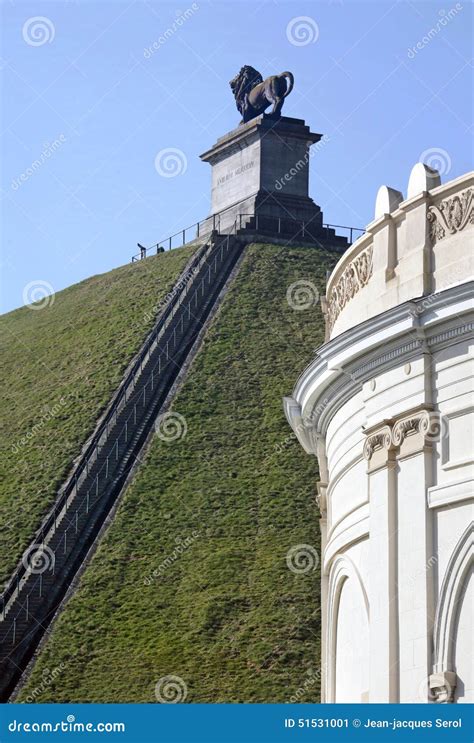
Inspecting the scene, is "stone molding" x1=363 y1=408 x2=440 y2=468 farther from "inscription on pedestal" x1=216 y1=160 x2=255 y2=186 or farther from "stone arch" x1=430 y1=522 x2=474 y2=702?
"inscription on pedestal" x1=216 y1=160 x2=255 y2=186

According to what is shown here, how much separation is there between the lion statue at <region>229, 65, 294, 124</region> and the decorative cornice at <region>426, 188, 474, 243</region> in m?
57.8

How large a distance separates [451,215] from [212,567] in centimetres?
2633

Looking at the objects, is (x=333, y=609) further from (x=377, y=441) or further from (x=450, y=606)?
(x=450, y=606)

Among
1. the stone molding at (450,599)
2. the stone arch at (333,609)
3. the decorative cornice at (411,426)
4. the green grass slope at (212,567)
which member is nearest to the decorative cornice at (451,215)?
the decorative cornice at (411,426)

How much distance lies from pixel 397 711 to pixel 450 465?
13.7 feet

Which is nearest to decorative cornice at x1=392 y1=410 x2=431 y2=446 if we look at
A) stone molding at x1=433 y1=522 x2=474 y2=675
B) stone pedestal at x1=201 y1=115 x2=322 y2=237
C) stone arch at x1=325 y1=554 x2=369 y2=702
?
stone molding at x1=433 y1=522 x2=474 y2=675

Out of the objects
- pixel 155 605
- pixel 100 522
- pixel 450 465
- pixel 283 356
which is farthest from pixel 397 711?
pixel 283 356

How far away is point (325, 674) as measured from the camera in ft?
84.3

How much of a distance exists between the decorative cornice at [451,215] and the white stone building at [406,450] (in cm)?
2

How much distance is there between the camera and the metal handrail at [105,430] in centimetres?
Answer: 4759

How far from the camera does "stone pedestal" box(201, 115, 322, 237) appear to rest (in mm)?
77750

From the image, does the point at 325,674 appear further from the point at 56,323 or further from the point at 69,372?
the point at 56,323

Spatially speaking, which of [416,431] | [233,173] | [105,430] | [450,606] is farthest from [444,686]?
[233,173]

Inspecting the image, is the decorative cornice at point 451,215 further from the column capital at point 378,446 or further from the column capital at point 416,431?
the column capital at point 378,446
